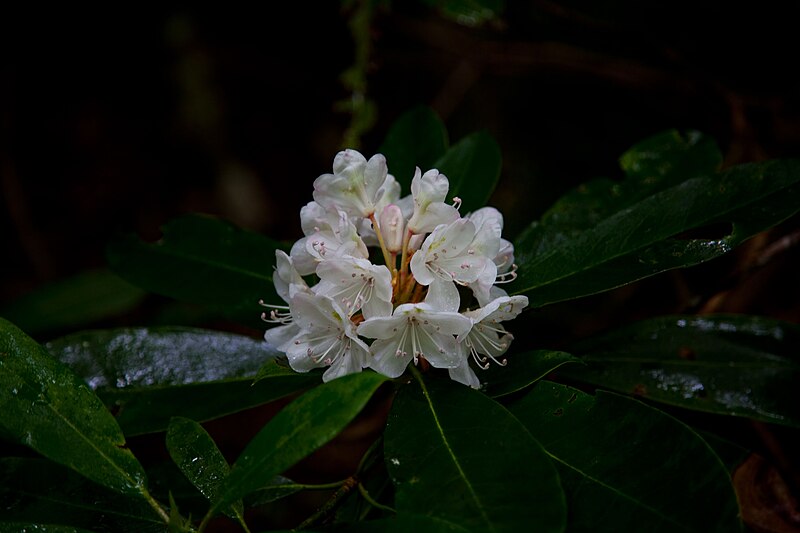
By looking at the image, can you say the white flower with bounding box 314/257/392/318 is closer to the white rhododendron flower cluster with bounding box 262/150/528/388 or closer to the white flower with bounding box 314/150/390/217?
the white rhododendron flower cluster with bounding box 262/150/528/388

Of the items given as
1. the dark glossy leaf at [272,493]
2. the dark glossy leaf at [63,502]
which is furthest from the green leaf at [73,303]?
the dark glossy leaf at [272,493]

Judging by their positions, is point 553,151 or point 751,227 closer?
point 751,227

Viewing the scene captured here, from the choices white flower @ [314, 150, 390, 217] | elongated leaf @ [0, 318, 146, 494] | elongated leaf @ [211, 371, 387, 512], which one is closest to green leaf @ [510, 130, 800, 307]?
white flower @ [314, 150, 390, 217]

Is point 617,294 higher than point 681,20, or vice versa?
point 681,20

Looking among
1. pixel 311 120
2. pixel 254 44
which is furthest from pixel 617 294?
pixel 254 44

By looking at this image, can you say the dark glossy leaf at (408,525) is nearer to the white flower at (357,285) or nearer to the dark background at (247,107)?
the white flower at (357,285)

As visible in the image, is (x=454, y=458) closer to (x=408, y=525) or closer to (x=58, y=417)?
(x=408, y=525)

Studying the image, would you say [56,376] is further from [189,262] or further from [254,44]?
[254,44]
